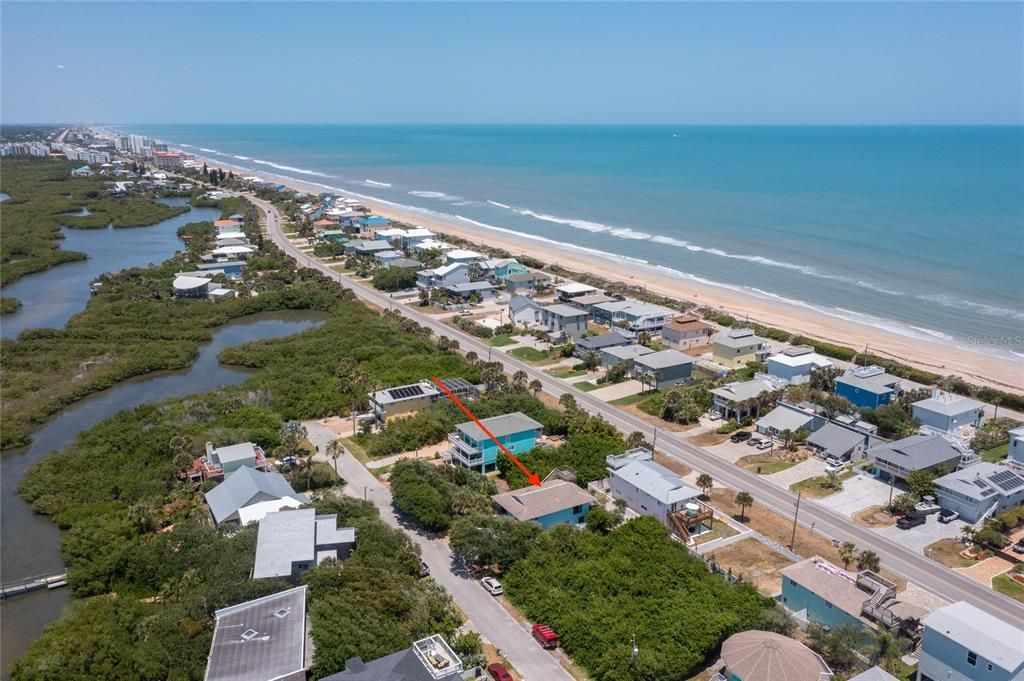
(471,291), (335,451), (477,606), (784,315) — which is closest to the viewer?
(477,606)

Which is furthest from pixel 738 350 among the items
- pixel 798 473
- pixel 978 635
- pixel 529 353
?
pixel 978 635

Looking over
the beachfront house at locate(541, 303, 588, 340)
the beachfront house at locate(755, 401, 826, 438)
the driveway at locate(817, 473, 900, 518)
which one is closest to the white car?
the driveway at locate(817, 473, 900, 518)

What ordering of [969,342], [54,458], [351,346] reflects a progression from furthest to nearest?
[969,342] < [351,346] < [54,458]

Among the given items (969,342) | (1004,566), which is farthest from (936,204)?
(1004,566)

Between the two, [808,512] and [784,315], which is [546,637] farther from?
[784,315]

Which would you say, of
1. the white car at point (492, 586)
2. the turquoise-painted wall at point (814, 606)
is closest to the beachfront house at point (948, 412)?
the turquoise-painted wall at point (814, 606)

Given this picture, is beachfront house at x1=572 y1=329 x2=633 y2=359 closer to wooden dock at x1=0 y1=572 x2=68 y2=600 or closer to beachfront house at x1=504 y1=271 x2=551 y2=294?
beachfront house at x1=504 y1=271 x2=551 y2=294

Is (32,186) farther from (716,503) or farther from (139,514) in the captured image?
(716,503)
